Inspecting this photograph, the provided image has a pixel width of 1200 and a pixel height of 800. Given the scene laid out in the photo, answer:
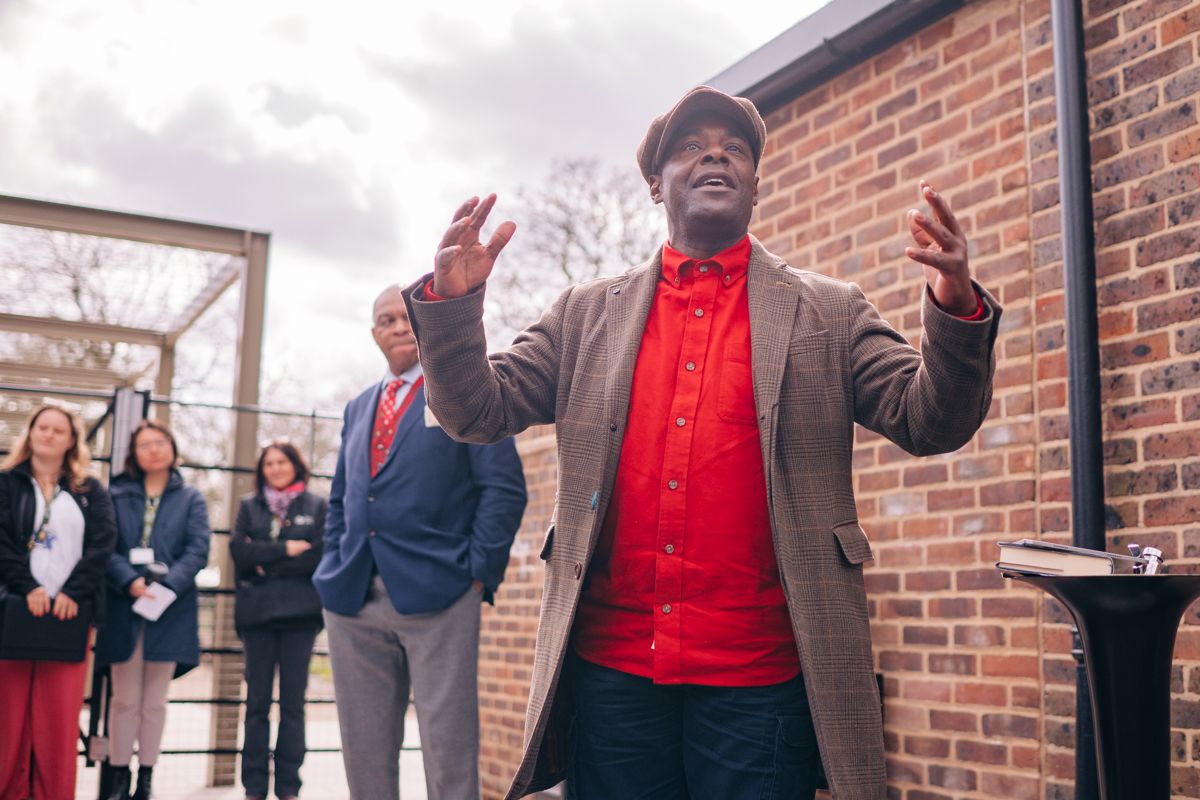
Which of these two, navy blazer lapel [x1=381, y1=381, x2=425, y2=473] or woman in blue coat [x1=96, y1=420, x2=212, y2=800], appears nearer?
navy blazer lapel [x1=381, y1=381, x2=425, y2=473]

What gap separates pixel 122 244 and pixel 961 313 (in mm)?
7723

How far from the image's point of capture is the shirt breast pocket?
1816mm

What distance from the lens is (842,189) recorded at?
3883mm

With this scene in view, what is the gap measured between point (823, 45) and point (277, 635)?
4.16m

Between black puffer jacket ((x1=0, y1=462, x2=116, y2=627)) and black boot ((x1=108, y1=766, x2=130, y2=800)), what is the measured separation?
883 mm

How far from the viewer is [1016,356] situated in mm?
3080

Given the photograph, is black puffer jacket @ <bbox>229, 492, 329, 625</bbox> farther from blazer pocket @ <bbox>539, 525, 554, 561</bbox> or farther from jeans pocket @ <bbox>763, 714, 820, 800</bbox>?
jeans pocket @ <bbox>763, 714, 820, 800</bbox>

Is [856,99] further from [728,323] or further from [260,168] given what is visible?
[260,168]

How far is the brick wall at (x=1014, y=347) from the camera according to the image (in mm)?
2695

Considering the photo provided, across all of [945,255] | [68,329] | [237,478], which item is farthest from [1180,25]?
[68,329]

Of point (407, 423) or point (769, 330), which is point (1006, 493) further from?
point (407, 423)

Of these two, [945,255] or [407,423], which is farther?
[407,423]

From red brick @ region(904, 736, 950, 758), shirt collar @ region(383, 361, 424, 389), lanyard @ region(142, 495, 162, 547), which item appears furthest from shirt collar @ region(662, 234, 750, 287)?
lanyard @ region(142, 495, 162, 547)

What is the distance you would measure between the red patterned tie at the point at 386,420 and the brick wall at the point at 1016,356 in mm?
1746
